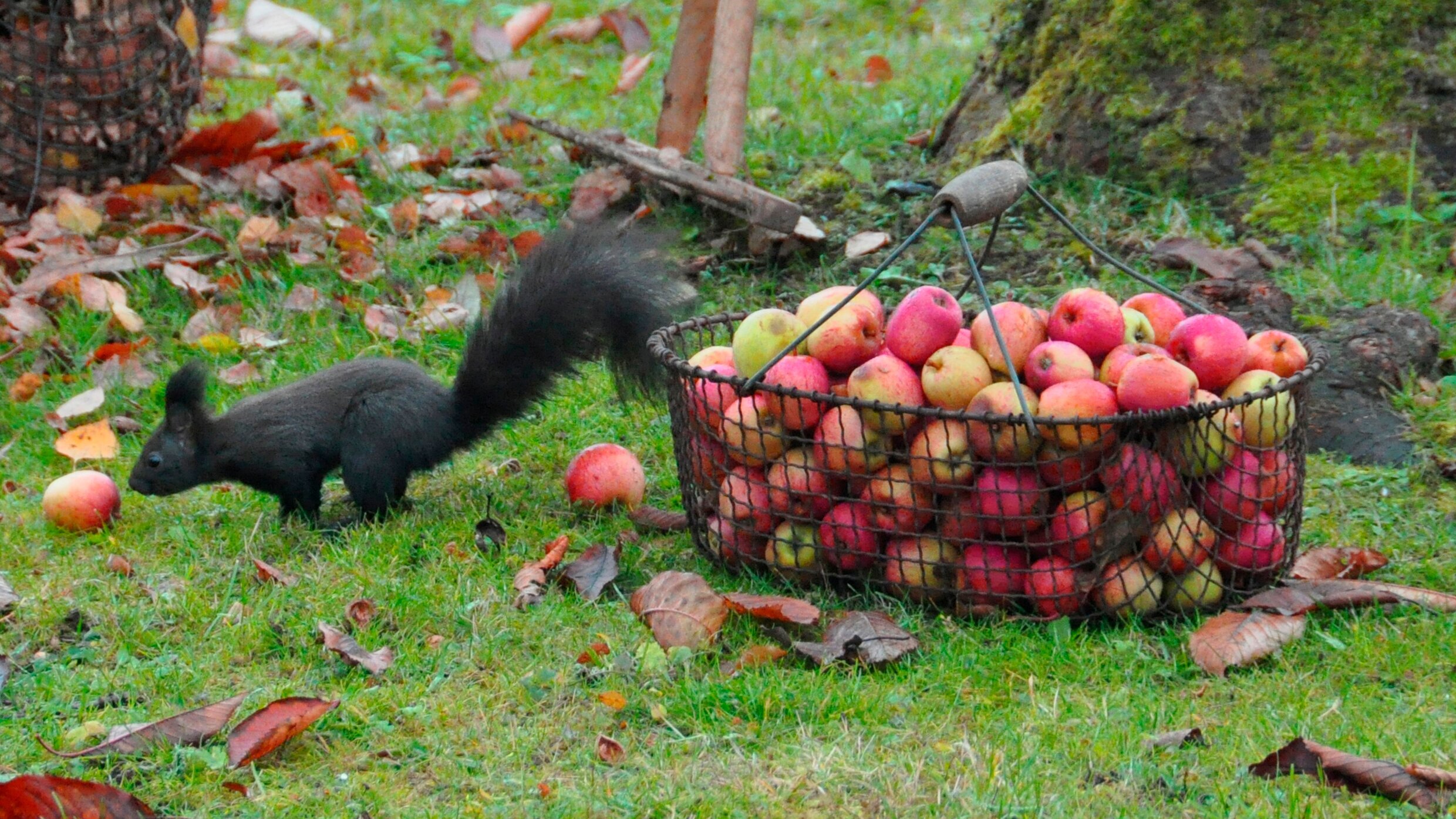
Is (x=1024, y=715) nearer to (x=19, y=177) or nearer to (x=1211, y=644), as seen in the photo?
(x=1211, y=644)

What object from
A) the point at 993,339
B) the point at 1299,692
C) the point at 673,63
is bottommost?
the point at 1299,692

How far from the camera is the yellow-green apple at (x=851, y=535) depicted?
9.81 feet

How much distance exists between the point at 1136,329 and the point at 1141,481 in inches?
16.7

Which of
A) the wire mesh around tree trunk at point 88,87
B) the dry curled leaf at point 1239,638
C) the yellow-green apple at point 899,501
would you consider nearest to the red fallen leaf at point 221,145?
the wire mesh around tree trunk at point 88,87

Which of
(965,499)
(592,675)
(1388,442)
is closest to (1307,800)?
(965,499)

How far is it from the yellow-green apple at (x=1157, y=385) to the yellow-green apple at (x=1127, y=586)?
33cm

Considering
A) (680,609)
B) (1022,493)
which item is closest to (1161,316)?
(1022,493)

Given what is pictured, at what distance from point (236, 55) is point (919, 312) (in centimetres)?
647

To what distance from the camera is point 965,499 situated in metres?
2.91

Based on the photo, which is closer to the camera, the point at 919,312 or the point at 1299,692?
the point at 1299,692

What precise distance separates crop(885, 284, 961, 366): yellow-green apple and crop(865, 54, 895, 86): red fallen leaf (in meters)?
4.34

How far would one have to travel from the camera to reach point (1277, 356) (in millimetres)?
3008

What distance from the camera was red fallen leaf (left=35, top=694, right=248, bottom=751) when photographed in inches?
100

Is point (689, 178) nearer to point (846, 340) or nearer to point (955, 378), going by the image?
point (846, 340)
